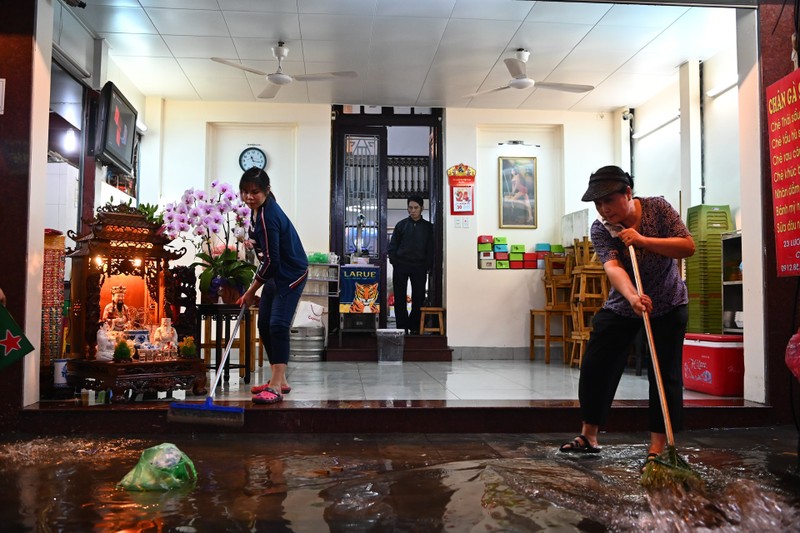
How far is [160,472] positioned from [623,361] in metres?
2.12

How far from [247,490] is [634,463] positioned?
1672 millimetres

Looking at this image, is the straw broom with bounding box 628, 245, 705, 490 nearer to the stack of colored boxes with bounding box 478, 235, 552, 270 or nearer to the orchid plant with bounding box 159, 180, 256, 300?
the orchid plant with bounding box 159, 180, 256, 300

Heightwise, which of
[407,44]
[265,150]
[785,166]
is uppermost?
[407,44]

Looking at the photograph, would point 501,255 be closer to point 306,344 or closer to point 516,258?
point 516,258

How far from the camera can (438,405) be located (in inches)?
149

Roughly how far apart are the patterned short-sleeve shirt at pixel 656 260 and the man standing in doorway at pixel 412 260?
5227 mm

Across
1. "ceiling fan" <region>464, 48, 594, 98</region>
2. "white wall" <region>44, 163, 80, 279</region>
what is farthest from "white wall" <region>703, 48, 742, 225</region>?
"white wall" <region>44, 163, 80, 279</region>

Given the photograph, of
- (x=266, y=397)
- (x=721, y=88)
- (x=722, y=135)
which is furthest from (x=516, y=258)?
(x=266, y=397)

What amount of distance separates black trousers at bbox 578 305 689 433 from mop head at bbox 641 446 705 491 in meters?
0.51

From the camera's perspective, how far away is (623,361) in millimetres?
3055

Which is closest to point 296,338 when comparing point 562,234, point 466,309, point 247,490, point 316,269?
point 316,269

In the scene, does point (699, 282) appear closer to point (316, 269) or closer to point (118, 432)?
point (316, 269)

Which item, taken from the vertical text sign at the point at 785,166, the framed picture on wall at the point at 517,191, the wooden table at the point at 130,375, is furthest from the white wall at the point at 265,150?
the vertical text sign at the point at 785,166

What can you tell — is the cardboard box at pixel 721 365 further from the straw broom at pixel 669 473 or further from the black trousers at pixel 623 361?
the straw broom at pixel 669 473
